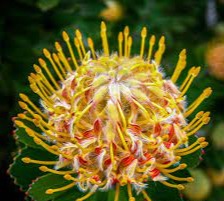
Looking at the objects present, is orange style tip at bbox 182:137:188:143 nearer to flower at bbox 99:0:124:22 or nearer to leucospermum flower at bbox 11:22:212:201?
leucospermum flower at bbox 11:22:212:201

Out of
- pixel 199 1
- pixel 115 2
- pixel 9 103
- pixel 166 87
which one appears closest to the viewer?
pixel 166 87

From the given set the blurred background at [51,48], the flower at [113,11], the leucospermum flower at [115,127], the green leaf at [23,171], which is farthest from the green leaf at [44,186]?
the flower at [113,11]

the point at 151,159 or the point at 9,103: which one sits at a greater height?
the point at 9,103

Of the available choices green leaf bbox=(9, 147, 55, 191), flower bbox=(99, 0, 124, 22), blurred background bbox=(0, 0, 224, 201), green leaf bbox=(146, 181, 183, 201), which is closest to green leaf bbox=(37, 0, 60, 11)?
blurred background bbox=(0, 0, 224, 201)

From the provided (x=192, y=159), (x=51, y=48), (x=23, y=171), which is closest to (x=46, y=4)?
(x=51, y=48)

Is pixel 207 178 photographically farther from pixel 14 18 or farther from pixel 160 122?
pixel 14 18

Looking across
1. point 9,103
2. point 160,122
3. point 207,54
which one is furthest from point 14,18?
point 160,122
